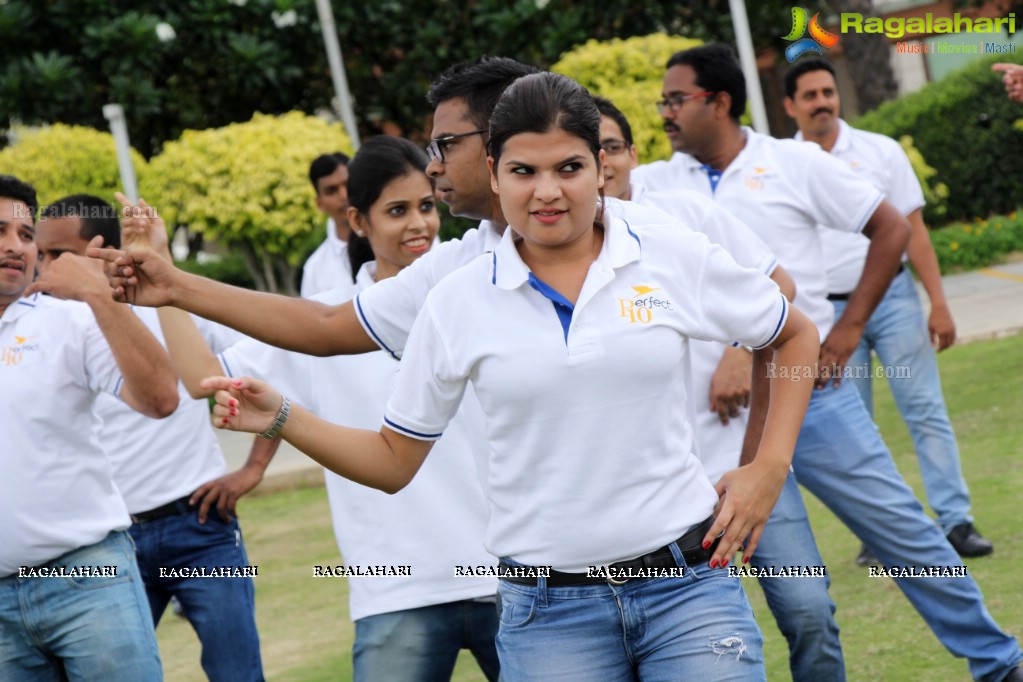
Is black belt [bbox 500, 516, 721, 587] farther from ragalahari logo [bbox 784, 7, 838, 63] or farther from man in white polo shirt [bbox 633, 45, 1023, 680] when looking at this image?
ragalahari logo [bbox 784, 7, 838, 63]

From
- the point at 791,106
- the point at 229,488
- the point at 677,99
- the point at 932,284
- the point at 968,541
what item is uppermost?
the point at 677,99

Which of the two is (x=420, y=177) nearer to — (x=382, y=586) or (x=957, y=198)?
(x=382, y=586)

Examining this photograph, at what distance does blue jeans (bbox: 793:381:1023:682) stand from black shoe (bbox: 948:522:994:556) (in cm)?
175

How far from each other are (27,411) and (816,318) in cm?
288

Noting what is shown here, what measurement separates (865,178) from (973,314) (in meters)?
6.87

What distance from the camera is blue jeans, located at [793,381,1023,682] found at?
5.04m

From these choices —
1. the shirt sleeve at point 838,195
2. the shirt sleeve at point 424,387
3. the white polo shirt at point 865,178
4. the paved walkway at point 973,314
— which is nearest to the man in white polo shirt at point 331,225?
the white polo shirt at point 865,178

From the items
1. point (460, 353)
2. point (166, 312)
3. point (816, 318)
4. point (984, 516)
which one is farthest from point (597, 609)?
point (984, 516)

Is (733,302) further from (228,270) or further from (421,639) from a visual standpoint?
(228,270)

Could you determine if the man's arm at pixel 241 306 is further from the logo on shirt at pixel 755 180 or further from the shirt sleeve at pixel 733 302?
the logo on shirt at pixel 755 180

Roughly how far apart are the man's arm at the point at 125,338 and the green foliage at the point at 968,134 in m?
15.8

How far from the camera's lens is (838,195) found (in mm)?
5668

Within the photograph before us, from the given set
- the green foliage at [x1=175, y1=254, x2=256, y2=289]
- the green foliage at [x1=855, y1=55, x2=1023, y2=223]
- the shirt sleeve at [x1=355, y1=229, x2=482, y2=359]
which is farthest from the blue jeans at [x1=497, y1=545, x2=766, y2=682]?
the green foliage at [x1=175, y1=254, x2=256, y2=289]

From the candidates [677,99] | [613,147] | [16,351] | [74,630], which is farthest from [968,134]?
[74,630]
